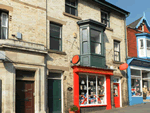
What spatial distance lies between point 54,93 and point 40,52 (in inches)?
116

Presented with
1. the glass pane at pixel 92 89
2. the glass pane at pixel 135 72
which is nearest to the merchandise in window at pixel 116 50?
the glass pane at pixel 135 72

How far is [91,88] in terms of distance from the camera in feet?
51.3

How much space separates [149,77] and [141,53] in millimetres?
3065

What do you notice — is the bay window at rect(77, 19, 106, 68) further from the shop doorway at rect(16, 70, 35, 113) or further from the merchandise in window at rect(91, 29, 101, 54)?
the shop doorway at rect(16, 70, 35, 113)

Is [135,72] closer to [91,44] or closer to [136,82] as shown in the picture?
[136,82]

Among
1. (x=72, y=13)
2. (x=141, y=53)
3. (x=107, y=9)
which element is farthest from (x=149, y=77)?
(x=72, y=13)

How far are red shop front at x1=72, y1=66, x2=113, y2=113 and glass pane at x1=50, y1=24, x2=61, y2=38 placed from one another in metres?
2.47

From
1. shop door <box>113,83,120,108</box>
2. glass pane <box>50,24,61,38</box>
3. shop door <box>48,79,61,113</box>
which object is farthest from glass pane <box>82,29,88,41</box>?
shop door <box>113,83,120,108</box>

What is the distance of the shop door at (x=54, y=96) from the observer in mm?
13086

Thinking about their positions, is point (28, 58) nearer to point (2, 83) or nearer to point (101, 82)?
point (2, 83)

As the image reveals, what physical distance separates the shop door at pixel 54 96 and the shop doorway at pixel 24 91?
60.4 inches

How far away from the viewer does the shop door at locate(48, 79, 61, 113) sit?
13.1 m

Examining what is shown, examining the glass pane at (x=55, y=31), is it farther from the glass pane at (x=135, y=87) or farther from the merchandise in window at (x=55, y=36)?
the glass pane at (x=135, y=87)

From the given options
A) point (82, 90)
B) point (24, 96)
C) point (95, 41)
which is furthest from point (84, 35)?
point (24, 96)
